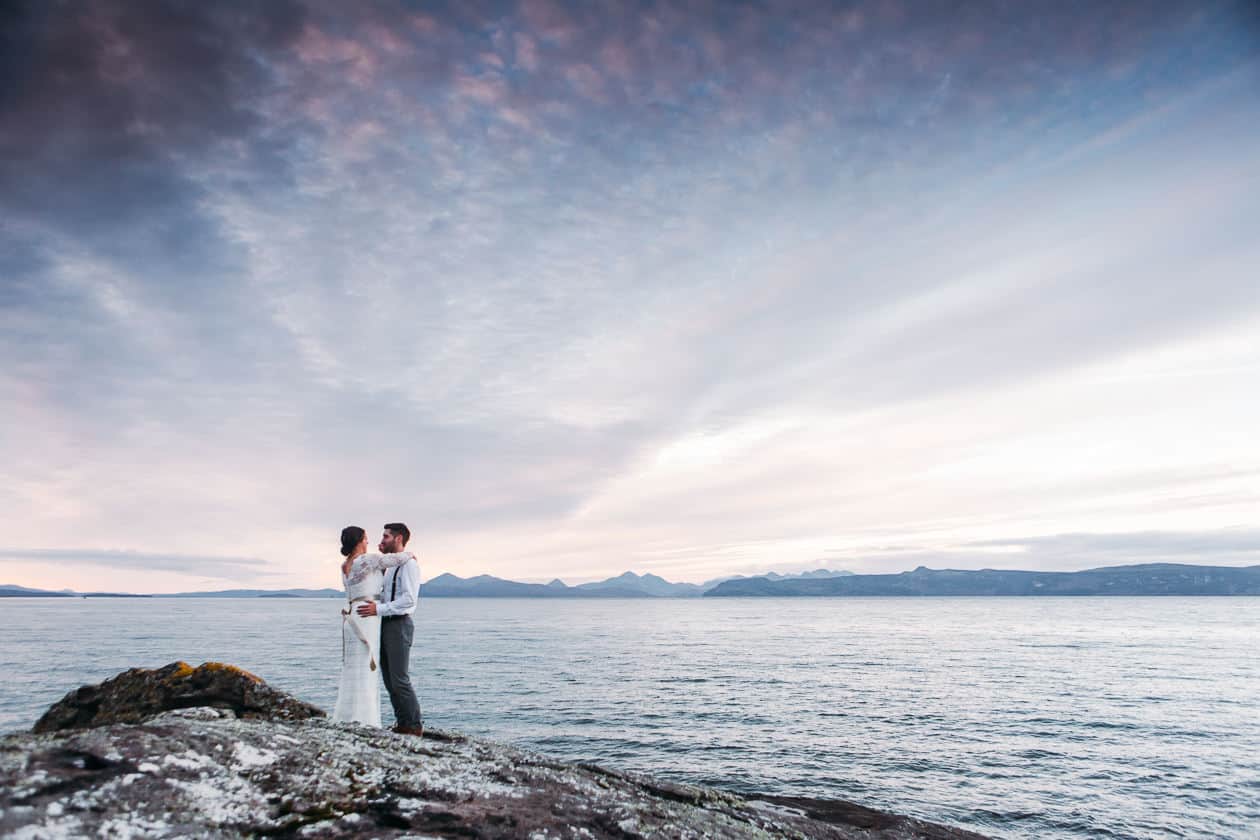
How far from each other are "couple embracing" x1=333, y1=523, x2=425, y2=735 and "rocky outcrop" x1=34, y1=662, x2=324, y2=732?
751 millimetres

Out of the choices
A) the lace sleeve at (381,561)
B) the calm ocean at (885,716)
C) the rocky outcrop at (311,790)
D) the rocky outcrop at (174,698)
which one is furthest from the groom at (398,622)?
the calm ocean at (885,716)

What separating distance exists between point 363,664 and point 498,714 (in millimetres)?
25927

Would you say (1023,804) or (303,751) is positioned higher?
(303,751)

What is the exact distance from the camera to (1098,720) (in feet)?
105

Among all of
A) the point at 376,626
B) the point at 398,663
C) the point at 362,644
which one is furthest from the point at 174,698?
the point at 398,663

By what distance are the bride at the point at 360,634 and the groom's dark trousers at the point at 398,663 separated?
15 centimetres

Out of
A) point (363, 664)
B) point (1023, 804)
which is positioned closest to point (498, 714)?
point (1023, 804)

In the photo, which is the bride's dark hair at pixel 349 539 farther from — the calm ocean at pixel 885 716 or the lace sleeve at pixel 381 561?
the calm ocean at pixel 885 716

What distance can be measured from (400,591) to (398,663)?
1159mm

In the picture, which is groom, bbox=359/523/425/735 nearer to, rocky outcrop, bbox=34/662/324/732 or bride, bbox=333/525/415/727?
bride, bbox=333/525/415/727

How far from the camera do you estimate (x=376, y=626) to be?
1037cm

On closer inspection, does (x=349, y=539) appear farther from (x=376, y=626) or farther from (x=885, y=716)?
(x=885, y=716)

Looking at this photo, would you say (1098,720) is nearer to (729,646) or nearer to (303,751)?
(303,751)

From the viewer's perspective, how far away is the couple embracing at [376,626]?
33.0 feet
